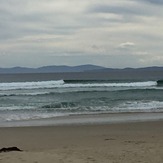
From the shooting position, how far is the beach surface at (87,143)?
677 centimetres

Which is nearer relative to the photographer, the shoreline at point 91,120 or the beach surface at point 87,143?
the beach surface at point 87,143

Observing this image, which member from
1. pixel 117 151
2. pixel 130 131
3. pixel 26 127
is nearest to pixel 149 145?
pixel 117 151

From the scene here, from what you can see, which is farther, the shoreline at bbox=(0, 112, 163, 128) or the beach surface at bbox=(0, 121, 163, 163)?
the shoreline at bbox=(0, 112, 163, 128)

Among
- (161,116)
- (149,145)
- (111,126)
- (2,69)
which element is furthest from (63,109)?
(2,69)

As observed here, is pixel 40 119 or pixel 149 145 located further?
pixel 40 119

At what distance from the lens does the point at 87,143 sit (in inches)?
376

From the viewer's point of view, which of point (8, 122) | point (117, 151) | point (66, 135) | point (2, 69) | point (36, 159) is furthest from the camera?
point (2, 69)

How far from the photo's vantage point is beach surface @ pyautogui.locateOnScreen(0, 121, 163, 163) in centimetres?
677

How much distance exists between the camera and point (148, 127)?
1231cm

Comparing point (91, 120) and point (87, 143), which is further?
point (91, 120)

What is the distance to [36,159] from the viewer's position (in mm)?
6660

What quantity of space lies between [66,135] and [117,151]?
154 inches

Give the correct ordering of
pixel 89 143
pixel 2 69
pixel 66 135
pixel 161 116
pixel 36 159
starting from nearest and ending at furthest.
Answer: pixel 36 159 → pixel 89 143 → pixel 66 135 → pixel 161 116 → pixel 2 69

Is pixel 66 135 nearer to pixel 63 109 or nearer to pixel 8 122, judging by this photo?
pixel 8 122
